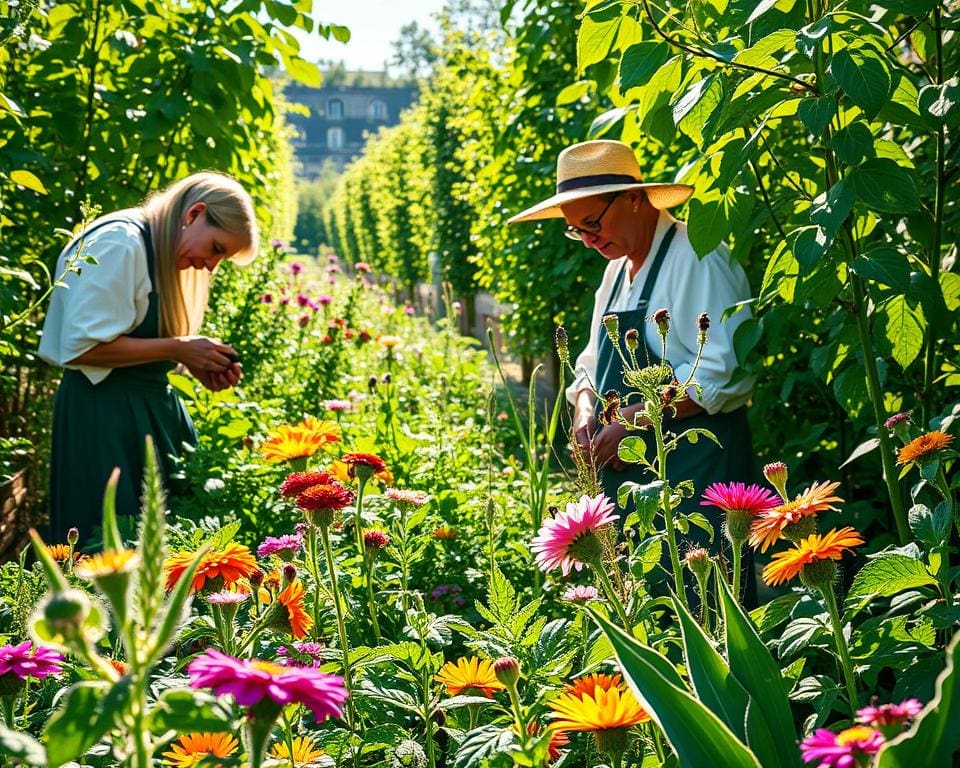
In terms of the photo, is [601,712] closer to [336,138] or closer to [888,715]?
[888,715]

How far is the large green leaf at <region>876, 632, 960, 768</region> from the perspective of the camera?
74 cm

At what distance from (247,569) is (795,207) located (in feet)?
4.45

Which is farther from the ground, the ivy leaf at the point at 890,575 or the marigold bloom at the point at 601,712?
the ivy leaf at the point at 890,575

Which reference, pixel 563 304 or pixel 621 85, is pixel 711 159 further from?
pixel 563 304

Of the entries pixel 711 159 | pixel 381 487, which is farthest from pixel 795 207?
pixel 381 487

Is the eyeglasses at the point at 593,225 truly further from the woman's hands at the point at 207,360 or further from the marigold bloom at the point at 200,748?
the marigold bloom at the point at 200,748

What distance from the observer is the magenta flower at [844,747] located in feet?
2.15

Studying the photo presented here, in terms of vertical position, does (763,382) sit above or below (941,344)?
below

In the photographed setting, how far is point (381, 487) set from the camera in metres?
2.99

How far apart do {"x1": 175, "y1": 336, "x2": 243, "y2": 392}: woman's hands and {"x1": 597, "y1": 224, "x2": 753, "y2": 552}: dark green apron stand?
3.68 feet

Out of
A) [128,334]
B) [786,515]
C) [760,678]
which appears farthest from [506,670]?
[128,334]

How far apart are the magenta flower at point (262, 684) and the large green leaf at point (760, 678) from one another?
47 cm

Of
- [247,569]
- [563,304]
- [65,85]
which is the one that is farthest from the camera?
[563,304]

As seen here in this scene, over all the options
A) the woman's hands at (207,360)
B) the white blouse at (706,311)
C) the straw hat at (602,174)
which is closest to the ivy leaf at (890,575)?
the white blouse at (706,311)
